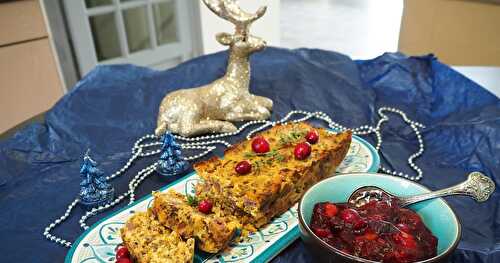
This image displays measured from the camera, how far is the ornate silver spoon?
0.74 metres

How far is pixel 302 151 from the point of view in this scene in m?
0.90

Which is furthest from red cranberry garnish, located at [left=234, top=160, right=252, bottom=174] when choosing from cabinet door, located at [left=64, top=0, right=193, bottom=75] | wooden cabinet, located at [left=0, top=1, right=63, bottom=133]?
cabinet door, located at [left=64, top=0, right=193, bottom=75]

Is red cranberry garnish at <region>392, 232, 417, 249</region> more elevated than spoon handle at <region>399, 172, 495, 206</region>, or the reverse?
spoon handle at <region>399, 172, 495, 206</region>

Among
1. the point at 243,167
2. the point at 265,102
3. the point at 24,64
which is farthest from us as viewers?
the point at 24,64

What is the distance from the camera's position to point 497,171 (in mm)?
1034

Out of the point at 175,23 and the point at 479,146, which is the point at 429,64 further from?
the point at 175,23

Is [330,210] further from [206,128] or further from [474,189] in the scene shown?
[206,128]

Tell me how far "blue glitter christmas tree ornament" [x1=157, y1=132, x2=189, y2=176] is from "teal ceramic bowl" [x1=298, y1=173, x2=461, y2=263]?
406mm

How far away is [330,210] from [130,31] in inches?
88.2

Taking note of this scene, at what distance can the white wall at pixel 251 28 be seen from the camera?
106 inches

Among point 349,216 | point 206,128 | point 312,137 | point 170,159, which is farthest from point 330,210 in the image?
point 206,128

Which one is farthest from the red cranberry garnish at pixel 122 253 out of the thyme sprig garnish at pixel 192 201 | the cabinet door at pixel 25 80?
the cabinet door at pixel 25 80

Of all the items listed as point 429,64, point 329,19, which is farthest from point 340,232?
point 329,19

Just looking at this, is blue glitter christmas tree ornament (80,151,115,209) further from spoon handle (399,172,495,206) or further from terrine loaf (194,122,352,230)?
spoon handle (399,172,495,206)
